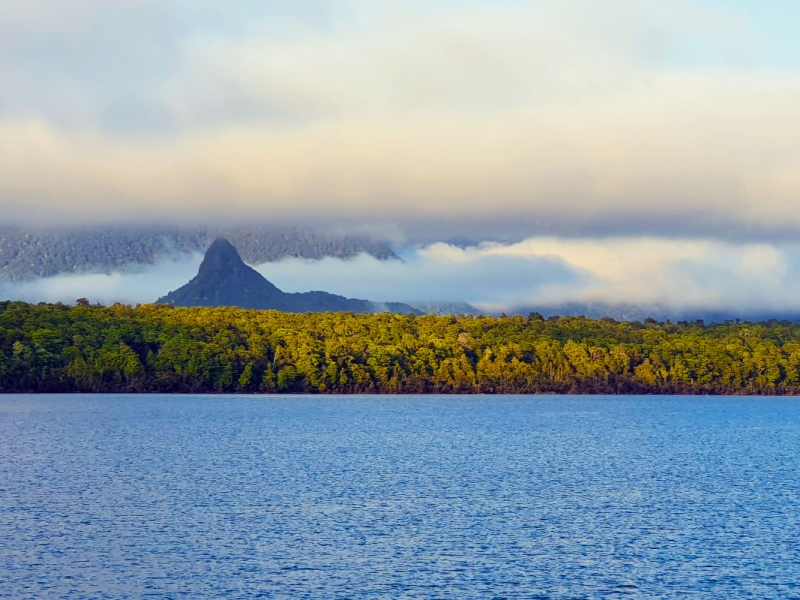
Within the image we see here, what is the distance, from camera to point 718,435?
449ft

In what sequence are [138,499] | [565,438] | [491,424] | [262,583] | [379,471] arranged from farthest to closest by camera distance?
[491,424] < [565,438] < [379,471] < [138,499] < [262,583]

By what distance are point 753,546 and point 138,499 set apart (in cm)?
3765

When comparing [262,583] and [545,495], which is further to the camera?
[545,495]

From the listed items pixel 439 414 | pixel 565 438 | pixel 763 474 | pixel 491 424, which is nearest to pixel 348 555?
pixel 763 474

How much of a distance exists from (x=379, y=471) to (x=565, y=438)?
49.1m

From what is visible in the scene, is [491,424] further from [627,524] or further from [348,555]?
[348,555]

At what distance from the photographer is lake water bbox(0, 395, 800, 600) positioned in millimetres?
39219

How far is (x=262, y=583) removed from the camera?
38500 millimetres

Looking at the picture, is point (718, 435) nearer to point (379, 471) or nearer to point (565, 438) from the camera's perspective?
point (565, 438)

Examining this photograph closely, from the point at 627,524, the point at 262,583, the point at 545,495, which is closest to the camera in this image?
the point at 262,583

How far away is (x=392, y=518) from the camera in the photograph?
177 ft

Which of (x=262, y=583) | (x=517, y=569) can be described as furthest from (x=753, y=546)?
(x=262, y=583)

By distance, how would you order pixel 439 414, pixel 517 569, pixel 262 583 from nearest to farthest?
pixel 262 583 → pixel 517 569 → pixel 439 414

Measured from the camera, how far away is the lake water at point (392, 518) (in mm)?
39219
